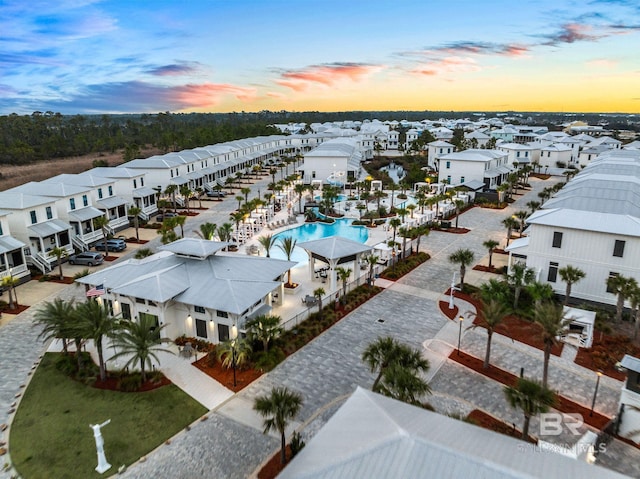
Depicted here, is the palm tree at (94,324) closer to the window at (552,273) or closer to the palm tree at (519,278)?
the palm tree at (519,278)

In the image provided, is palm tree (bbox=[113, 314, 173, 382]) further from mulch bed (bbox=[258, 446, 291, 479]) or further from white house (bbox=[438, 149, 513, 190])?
white house (bbox=[438, 149, 513, 190])

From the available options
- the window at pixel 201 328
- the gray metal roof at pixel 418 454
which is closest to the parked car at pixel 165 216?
the window at pixel 201 328

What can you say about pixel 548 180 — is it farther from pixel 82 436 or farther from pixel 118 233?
pixel 82 436

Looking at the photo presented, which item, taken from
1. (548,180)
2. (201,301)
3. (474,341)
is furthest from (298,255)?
(548,180)

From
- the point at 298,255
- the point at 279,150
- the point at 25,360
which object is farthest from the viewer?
the point at 279,150

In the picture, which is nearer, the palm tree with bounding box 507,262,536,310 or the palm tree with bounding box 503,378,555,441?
the palm tree with bounding box 503,378,555,441

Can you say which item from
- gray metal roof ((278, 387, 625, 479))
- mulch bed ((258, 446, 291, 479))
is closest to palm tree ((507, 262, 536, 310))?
gray metal roof ((278, 387, 625, 479))
